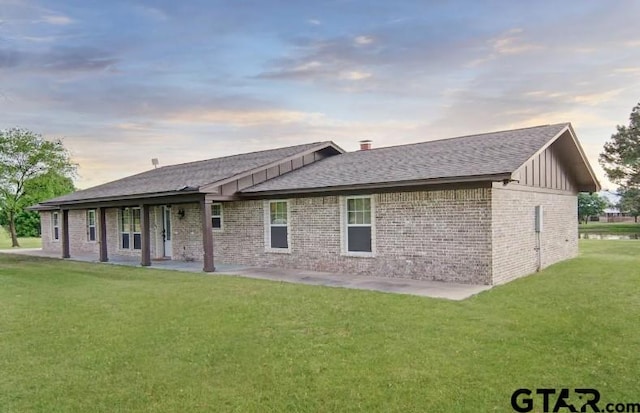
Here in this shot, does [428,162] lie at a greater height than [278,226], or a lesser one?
greater

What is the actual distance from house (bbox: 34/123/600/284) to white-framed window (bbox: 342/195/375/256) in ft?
0.09

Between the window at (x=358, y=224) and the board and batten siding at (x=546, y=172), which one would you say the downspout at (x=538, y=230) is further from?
the window at (x=358, y=224)

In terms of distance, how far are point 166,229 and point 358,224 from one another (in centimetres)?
887

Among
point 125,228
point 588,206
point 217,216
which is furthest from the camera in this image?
point 588,206

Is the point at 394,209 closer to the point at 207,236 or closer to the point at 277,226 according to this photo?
the point at 277,226

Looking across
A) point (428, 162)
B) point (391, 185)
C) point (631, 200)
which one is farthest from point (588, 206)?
point (391, 185)

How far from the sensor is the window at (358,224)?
39.9 feet

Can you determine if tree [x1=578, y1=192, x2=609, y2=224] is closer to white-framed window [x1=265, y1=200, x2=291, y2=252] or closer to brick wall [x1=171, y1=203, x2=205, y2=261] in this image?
white-framed window [x1=265, y1=200, x2=291, y2=252]

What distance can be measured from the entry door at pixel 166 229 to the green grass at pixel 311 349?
8.00 m

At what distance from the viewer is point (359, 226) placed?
12.3 m

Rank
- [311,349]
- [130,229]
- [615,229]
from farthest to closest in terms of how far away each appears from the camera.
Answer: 1. [615,229]
2. [130,229]
3. [311,349]

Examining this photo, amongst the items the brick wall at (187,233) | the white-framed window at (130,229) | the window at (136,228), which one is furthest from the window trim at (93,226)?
the brick wall at (187,233)

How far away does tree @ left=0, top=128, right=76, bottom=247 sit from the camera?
29281mm

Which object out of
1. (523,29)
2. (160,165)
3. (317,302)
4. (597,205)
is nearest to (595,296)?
(317,302)
